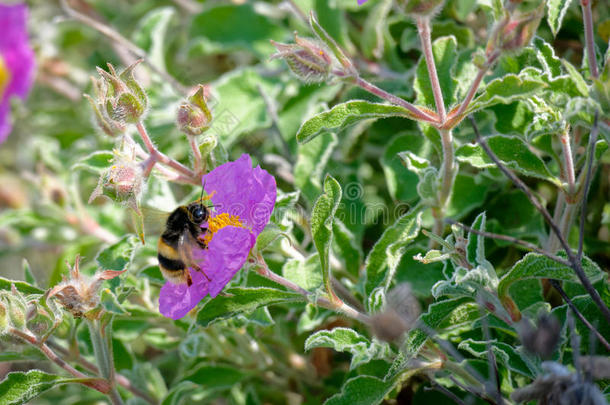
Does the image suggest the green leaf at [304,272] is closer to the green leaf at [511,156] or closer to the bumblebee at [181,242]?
the bumblebee at [181,242]

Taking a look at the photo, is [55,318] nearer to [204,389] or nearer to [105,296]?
[105,296]

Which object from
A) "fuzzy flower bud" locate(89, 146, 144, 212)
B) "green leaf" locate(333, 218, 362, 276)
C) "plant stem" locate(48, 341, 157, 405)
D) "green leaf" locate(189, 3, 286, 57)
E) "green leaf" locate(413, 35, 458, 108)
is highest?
"green leaf" locate(413, 35, 458, 108)

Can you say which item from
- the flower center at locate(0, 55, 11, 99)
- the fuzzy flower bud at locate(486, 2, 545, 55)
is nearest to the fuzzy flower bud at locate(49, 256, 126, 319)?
the fuzzy flower bud at locate(486, 2, 545, 55)

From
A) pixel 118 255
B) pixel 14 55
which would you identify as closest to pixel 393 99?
pixel 118 255

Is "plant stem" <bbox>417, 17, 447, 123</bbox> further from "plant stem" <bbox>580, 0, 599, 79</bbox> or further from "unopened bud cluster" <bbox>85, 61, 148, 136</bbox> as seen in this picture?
"unopened bud cluster" <bbox>85, 61, 148, 136</bbox>

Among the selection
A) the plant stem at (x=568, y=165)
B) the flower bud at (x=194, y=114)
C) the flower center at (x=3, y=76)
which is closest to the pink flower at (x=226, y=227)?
the flower bud at (x=194, y=114)

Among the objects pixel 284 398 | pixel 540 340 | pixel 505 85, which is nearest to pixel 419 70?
pixel 505 85
